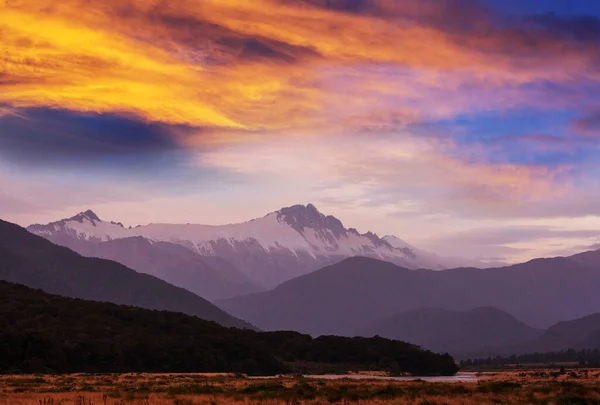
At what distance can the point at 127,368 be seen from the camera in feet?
580

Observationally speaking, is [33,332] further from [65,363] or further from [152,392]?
[152,392]

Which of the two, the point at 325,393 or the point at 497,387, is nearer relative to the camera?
the point at 325,393

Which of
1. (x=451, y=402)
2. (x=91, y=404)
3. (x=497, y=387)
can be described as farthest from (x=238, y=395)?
(x=497, y=387)

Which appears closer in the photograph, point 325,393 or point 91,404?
point 91,404

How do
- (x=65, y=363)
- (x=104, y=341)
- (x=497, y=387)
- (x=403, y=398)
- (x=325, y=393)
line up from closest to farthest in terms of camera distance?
(x=403, y=398), (x=325, y=393), (x=497, y=387), (x=65, y=363), (x=104, y=341)

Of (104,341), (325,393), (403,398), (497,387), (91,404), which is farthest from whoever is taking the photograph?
(104,341)

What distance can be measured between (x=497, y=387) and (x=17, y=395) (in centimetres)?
4586

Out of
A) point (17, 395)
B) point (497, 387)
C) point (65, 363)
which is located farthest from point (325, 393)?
point (65, 363)

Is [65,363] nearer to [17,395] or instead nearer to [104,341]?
[104,341]

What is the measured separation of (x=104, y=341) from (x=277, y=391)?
4688 inches

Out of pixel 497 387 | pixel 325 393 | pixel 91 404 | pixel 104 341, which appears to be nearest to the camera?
pixel 91 404

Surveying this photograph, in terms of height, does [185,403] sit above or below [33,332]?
below

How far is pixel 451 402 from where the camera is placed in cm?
6350

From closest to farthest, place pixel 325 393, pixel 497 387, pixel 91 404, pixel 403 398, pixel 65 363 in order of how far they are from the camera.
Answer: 1. pixel 91 404
2. pixel 403 398
3. pixel 325 393
4. pixel 497 387
5. pixel 65 363
